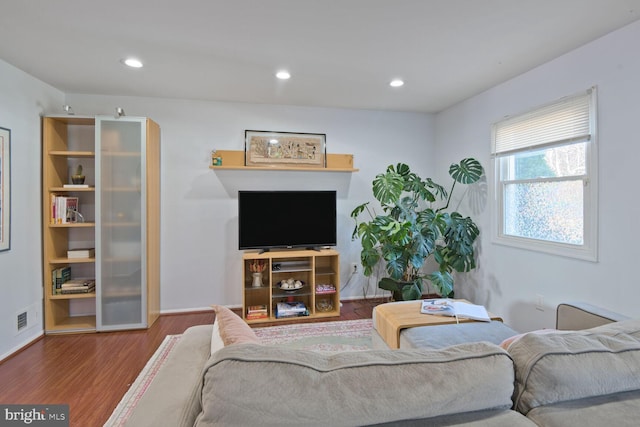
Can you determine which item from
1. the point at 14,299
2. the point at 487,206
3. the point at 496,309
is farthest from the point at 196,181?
the point at 496,309

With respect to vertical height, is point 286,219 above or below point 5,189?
below

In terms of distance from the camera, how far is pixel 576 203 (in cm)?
244

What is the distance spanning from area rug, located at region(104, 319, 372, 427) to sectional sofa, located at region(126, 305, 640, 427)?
1.84 meters

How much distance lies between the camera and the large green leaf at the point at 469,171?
3307 mm

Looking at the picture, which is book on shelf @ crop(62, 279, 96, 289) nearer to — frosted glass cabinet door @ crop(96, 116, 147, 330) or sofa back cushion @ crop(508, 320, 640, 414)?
frosted glass cabinet door @ crop(96, 116, 147, 330)

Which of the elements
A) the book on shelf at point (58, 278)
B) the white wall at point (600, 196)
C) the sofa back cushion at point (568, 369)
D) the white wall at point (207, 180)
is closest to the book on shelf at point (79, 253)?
the book on shelf at point (58, 278)

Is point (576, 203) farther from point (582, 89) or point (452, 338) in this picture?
point (452, 338)

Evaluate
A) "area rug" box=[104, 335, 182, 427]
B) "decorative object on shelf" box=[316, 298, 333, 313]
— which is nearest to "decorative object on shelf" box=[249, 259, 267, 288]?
"decorative object on shelf" box=[316, 298, 333, 313]

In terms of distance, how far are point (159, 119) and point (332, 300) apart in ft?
9.26

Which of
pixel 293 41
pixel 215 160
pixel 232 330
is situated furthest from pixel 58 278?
pixel 293 41

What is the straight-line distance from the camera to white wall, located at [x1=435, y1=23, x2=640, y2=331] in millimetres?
2049

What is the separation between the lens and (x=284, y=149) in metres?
3.69

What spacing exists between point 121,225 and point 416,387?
3230mm

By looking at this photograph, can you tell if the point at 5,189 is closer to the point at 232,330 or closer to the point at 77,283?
the point at 77,283
